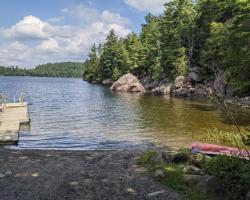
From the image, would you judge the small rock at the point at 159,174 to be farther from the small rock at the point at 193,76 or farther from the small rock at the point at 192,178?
the small rock at the point at 193,76

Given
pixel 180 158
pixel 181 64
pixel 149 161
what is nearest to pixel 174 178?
pixel 180 158

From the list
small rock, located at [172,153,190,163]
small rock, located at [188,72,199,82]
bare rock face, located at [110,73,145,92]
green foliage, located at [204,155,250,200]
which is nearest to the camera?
green foliage, located at [204,155,250,200]

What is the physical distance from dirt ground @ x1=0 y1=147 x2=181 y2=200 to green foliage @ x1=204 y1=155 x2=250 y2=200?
3.82 feet

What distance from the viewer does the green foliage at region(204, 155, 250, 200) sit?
6789 mm

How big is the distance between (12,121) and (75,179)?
1651cm

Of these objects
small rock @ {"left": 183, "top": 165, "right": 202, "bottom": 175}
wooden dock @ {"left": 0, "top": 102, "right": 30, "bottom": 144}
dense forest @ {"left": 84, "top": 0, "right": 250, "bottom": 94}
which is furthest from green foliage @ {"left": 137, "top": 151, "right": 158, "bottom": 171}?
dense forest @ {"left": 84, "top": 0, "right": 250, "bottom": 94}

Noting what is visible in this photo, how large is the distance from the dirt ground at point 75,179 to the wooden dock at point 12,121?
6.16 meters

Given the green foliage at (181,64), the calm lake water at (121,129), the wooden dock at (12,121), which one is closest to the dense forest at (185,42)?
the green foliage at (181,64)

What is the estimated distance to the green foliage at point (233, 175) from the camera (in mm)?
6789

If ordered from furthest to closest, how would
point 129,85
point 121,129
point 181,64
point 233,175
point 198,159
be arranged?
1. point 129,85
2. point 181,64
3. point 121,129
4. point 198,159
5. point 233,175

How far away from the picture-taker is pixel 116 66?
94312mm

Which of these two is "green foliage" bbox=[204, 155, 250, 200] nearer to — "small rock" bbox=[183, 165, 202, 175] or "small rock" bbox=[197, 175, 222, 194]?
"small rock" bbox=[197, 175, 222, 194]

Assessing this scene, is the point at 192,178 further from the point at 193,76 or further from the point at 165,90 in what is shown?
the point at 165,90

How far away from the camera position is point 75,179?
→ 8.91 m
